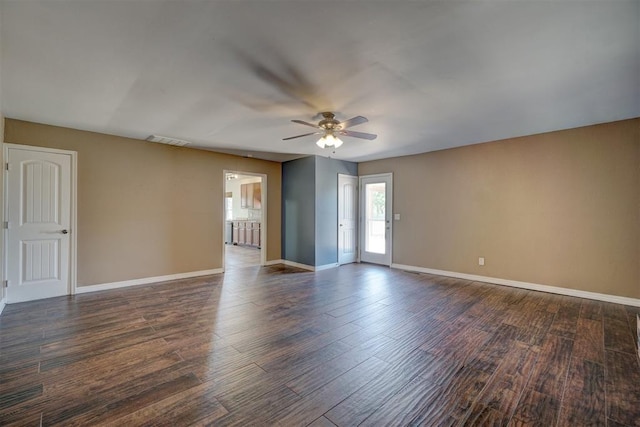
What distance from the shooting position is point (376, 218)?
22.4 ft

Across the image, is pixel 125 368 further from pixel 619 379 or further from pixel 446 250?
pixel 446 250

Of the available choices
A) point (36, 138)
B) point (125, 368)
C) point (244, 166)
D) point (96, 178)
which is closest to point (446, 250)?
point (244, 166)

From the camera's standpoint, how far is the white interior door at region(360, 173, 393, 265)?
654 centimetres

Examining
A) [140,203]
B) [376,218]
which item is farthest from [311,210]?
[140,203]

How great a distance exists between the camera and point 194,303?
13.0ft

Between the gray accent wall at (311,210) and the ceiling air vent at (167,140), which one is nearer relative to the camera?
the ceiling air vent at (167,140)

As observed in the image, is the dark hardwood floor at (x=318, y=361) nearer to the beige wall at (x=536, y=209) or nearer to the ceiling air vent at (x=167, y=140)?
the beige wall at (x=536, y=209)

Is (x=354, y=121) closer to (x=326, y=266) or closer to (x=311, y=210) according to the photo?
(x=311, y=210)

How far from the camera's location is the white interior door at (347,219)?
669cm

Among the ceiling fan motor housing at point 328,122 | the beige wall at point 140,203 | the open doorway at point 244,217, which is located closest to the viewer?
the ceiling fan motor housing at point 328,122

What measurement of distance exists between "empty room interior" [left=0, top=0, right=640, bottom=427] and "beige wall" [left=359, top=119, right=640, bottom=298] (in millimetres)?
31

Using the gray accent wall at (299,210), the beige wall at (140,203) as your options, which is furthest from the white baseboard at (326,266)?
the beige wall at (140,203)

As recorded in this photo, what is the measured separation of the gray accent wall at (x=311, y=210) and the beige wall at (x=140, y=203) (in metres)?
1.29

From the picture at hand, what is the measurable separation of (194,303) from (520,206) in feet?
17.4
